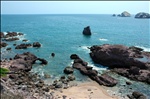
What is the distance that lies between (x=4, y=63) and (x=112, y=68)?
1241 inches

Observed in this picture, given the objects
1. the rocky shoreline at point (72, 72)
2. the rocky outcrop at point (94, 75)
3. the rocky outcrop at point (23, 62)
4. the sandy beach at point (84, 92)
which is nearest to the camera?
the sandy beach at point (84, 92)

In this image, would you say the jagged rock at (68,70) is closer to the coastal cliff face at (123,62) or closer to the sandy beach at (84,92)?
the sandy beach at (84,92)

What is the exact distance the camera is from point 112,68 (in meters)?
59.8

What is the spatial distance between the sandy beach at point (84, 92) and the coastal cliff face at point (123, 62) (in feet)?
36.3

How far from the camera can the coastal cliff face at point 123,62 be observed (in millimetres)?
53469

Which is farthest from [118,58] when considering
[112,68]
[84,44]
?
[84,44]

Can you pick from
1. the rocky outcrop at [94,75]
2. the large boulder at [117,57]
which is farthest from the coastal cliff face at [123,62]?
the rocky outcrop at [94,75]

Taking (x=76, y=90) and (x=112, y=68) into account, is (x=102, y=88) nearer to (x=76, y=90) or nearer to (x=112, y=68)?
(x=76, y=90)

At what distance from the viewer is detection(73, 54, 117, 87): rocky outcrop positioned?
49.0m

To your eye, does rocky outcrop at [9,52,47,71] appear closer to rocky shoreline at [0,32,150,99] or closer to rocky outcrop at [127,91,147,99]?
rocky shoreline at [0,32,150,99]

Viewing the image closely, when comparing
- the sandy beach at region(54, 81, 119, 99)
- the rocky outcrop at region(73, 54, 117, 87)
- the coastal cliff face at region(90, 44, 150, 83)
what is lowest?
the sandy beach at region(54, 81, 119, 99)

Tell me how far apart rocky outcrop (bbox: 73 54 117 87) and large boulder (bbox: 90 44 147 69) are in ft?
22.9

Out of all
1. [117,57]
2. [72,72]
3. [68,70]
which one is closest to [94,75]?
[72,72]

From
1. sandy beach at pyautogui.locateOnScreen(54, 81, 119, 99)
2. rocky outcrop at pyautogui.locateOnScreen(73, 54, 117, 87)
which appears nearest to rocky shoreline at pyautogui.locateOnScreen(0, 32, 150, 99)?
rocky outcrop at pyautogui.locateOnScreen(73, 54, 117, 87)
